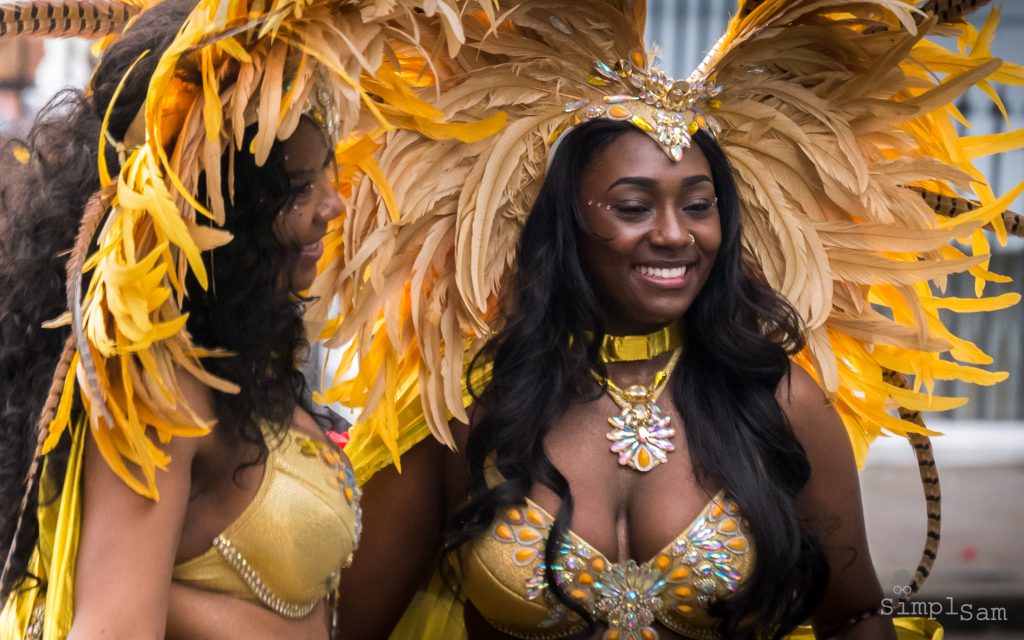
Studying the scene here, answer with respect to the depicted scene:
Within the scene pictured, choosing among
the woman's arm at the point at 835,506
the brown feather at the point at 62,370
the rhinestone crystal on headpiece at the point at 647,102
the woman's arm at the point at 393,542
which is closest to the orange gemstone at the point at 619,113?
the rhinestone crystal on headpiece at the point at 647,102

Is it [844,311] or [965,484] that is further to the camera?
[965,484]

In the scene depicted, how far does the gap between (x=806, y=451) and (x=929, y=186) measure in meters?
0.72

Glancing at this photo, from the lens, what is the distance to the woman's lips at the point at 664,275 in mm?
2916

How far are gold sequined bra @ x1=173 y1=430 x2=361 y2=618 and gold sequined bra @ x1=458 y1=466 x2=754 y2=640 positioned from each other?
45 centimetres

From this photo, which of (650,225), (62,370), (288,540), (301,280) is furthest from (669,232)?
(62,370)

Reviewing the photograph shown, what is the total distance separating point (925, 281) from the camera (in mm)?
3223

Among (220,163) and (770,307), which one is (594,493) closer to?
(770,307)

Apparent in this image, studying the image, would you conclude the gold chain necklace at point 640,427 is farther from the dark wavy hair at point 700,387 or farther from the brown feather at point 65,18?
the brown feather at point 65,18

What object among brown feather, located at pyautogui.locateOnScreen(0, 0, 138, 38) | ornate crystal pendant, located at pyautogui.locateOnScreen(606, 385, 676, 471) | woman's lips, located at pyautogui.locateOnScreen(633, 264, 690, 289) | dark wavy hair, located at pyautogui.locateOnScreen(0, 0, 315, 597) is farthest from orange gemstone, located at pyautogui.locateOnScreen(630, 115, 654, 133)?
brown feather, located at pyautogui.locateOnScreen(0, 0, 138, 38)

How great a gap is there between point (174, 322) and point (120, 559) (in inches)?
14.1

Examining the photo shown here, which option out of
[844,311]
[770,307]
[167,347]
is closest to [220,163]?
[167,347]

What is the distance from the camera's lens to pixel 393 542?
9.96 feet

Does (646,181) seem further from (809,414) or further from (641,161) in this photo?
(809,414)

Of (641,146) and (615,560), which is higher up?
(641,146)
